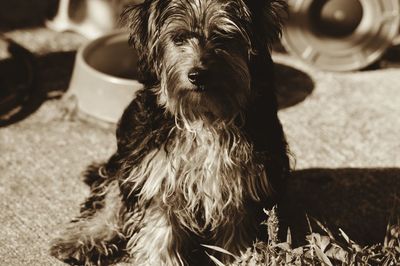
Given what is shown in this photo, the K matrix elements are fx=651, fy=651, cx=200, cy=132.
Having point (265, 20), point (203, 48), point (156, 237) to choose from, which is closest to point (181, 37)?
point (203, 48)

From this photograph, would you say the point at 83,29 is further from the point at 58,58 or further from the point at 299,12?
the point at 299,12

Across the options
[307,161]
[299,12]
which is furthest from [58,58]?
[307,161]

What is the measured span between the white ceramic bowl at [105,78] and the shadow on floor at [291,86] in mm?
1168

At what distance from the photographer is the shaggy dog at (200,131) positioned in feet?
8.99

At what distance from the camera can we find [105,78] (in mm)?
4402

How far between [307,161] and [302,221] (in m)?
0.72

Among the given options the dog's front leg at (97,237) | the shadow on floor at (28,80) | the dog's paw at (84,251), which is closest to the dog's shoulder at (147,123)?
the dog's front leg at (97,237)

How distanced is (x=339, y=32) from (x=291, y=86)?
0.63 m

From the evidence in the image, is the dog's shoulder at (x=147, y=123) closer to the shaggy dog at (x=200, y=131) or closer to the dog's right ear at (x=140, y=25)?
the shaggy dog at (x=200, y=131)

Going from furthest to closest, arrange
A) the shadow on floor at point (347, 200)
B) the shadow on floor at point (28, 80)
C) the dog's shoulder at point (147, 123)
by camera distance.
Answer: the shadow on floor at point (28, 80), the shadow on floor at point (347, 200), the dog's shoulder at point (147, 123)

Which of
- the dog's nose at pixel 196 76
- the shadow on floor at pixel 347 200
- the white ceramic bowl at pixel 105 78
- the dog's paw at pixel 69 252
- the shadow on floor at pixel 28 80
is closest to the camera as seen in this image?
the dog's nose at pixel 196 76

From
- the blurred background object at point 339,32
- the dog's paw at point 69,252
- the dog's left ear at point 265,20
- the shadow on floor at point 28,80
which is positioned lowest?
the shadow on floor at point 28,80

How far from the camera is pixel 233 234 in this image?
3105 millimetres

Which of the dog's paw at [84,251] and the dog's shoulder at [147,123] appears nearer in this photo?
the dog's shoulder at [147,123]
